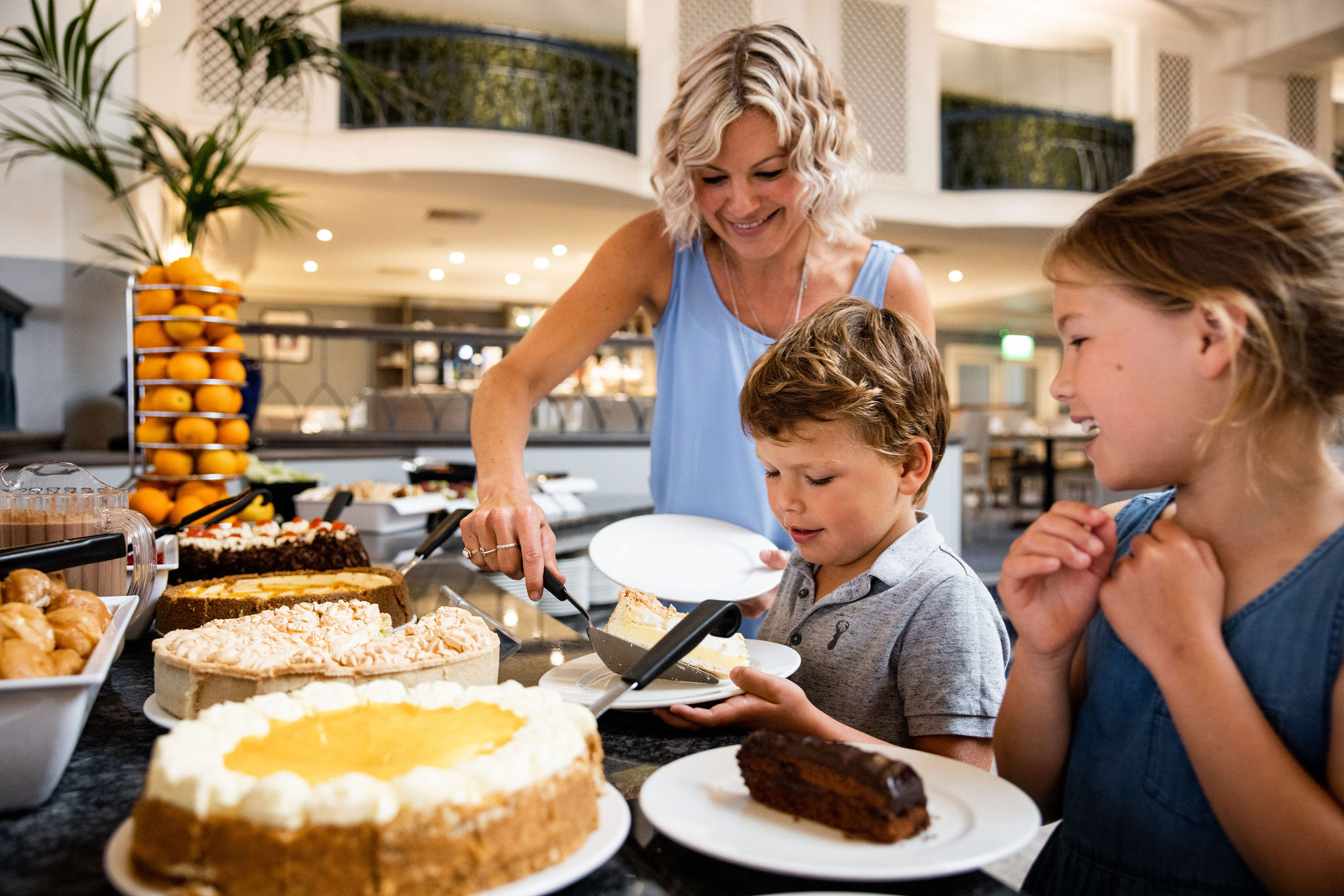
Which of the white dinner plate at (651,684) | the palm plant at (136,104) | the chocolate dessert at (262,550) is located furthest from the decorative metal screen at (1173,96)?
the white dinner plate at (651,684)

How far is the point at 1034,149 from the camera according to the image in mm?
12398

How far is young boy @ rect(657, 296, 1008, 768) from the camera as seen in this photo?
1175mm

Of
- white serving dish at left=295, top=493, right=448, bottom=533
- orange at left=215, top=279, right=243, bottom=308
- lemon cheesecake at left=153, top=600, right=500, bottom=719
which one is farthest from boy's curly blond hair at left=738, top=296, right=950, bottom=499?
white serving dish at left=295, top=493, right=448, bottom=533

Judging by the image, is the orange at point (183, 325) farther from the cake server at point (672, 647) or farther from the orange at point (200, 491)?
the cake server at point (672, 647)

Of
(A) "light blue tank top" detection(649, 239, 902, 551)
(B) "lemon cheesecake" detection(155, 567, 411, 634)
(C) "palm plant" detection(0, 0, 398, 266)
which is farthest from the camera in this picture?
(C) "palm plant" detection(0, 0, 398, 266)

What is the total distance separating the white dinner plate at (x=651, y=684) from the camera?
3.34 ft

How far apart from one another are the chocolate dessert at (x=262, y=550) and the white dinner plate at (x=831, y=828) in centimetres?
108

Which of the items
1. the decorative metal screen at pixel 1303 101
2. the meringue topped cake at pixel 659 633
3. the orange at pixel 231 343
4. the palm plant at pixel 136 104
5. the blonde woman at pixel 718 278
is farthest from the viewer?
the decorative metal screen at pixel 1303 101

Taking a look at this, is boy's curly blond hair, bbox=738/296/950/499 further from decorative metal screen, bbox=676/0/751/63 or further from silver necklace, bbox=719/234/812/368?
decorative metal screen, bbox=676/0/751/63

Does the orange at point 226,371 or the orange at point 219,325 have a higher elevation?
the orange at point 219,325

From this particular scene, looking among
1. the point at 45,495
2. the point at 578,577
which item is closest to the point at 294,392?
the point at 578,577

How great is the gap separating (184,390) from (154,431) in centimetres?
12

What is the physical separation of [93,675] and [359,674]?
231mm

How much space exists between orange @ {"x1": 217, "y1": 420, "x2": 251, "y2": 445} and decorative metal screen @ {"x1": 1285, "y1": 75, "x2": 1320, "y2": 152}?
47.8ft
